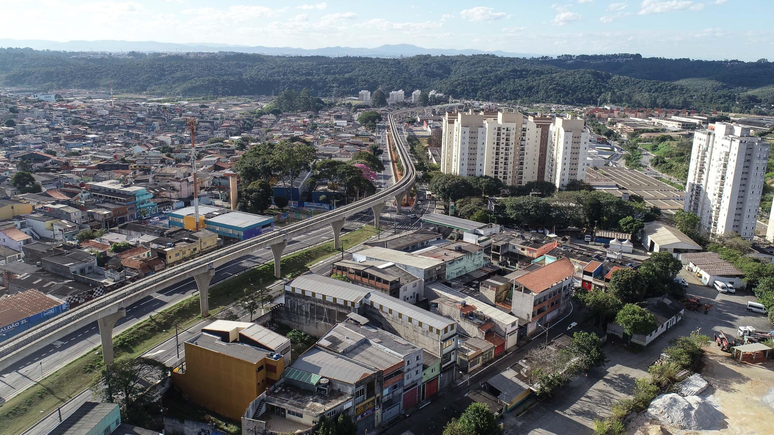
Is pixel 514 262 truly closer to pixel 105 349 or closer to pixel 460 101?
pixel 105 349

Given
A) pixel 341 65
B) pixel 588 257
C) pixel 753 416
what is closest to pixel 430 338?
pixel 753 416

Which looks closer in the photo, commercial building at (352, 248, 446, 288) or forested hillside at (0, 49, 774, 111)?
commercial building at (352, 248, 446, 288)

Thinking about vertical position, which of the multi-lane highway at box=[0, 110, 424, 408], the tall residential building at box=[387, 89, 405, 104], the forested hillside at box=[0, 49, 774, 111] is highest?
the forested hillside at box=[0, 49, 774, 111]

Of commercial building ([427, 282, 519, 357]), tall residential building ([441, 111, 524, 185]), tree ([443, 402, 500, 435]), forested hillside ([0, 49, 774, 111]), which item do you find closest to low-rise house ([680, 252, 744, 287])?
commercial building ([427, 282, 519, 357])

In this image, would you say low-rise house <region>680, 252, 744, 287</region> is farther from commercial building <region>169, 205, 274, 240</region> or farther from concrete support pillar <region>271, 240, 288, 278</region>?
commercial building <region>169, 205, 274, 240</region>

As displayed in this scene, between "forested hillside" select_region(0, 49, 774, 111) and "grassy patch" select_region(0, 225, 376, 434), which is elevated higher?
"forested hillside" select_region(0, 49, 774, 111)

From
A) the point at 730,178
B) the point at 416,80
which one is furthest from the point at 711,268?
the point at 416,80

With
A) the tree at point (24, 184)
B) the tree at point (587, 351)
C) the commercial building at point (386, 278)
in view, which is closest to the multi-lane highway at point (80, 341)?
the commercial building at point (386, 278)
